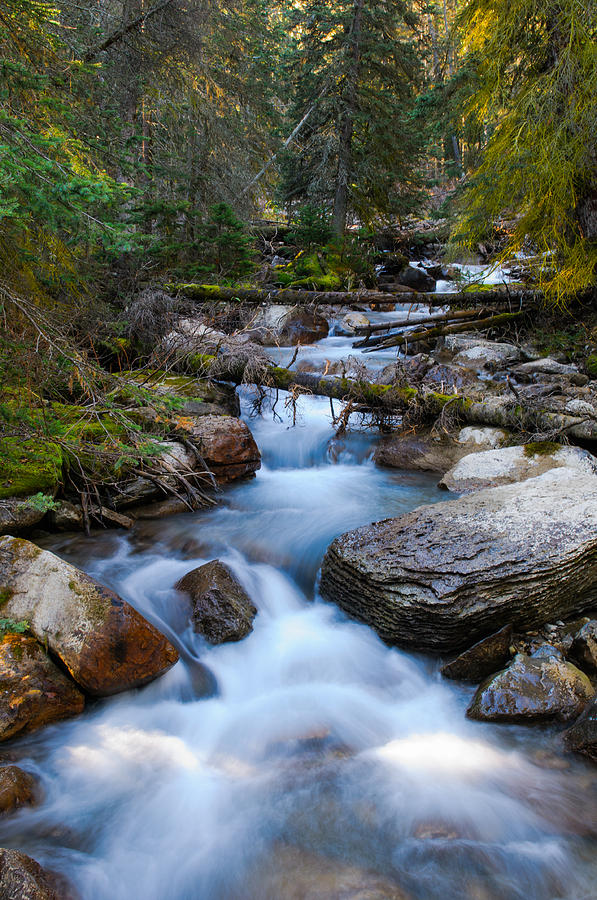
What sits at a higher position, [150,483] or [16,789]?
[150,483]

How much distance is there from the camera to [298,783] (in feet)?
10.2

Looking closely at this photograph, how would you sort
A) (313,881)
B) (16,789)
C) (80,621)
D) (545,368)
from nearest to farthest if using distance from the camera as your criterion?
(313,881)
(16,789)
(80,621)
(545,368)

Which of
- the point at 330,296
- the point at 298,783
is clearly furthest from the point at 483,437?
the point at 298,783

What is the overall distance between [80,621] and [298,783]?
1769mm

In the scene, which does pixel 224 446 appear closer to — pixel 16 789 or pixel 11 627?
pixel 11 627

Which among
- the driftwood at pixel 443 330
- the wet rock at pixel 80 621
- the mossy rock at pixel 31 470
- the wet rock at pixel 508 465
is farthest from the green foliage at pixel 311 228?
the wet rock at pixel 80 621

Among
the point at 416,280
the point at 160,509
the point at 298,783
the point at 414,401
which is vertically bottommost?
the point at 298,783

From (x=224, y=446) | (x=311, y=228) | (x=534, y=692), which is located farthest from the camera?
(x=311, y=228)

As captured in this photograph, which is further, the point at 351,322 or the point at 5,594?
the point at 351,322

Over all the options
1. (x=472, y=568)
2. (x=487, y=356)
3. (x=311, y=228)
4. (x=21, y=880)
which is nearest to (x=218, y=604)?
(x=472, y=568)

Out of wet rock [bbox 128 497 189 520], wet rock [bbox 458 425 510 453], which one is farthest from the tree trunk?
Answer: wet rock [bbox 128 497 189 520]

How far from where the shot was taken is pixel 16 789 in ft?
A: 8.98

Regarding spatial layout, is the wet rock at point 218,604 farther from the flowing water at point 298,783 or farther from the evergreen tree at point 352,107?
the evergreen tree at point 352,107

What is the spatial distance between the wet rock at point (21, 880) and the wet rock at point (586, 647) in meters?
3.41
